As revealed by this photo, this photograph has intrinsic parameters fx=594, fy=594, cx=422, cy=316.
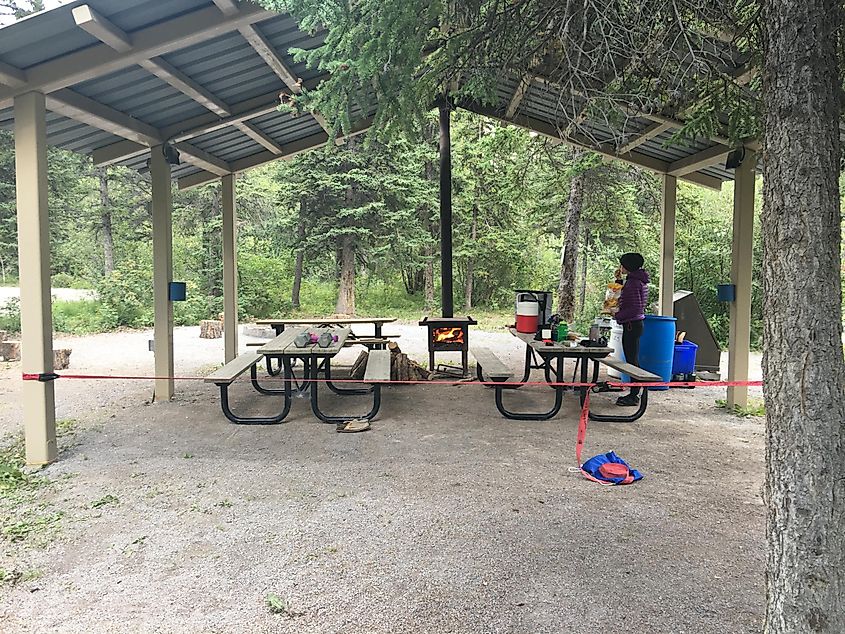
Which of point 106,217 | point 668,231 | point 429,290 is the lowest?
point 429,290

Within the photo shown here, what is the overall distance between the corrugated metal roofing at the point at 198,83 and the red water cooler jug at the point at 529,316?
2.38m

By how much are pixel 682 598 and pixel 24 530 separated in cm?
359

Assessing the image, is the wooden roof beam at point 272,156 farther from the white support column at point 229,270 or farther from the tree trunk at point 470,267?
the tree trunk at point 470,267

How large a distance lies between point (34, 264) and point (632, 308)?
6.02 metres

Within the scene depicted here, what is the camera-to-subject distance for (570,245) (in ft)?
42.8

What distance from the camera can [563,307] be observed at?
44.4 feet

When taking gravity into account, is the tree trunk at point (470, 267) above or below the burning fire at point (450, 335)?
above

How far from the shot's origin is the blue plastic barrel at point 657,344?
7672 mm

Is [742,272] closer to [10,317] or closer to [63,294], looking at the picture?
[10,317]

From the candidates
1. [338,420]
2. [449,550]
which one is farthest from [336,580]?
[338,420]

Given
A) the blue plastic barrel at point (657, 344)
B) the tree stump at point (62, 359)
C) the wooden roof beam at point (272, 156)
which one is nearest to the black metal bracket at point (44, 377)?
the wooden roof beam at point (272, 156)

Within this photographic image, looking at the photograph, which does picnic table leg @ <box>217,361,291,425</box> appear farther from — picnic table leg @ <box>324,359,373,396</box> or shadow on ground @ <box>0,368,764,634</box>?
picnic table leg @ <box>324,359,373,396</box>

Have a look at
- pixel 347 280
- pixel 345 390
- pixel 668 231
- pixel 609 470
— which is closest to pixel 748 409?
pixel 668 231

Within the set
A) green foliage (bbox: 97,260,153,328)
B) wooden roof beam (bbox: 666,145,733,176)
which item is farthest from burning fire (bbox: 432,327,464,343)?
green foliage (bbox: 97,260,153,328)
